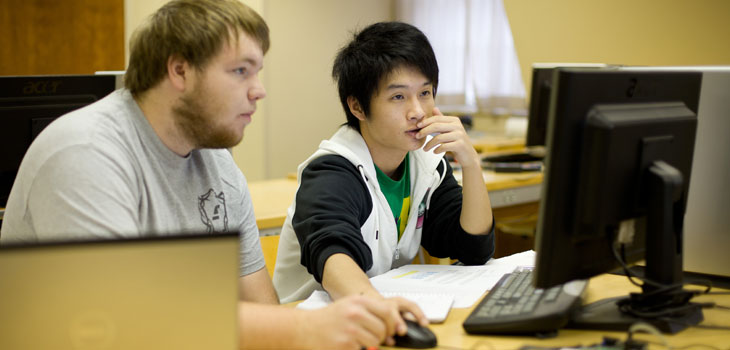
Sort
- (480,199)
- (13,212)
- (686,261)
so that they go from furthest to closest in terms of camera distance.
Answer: (480,199) < (686,261) < (13,212)

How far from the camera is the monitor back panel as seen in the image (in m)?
0.71

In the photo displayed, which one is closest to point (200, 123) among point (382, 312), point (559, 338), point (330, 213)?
point (330, 213)

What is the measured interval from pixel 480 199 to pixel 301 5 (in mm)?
3666

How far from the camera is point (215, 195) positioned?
4.93 feet

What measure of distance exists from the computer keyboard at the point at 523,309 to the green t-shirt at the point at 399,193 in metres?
0.50

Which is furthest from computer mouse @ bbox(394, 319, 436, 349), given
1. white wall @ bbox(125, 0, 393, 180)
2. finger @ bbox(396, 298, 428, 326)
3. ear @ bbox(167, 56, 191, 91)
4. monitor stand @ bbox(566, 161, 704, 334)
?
white wall @ bbox(125, 0, 393, 180)

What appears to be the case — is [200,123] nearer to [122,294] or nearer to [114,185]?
[114,185]

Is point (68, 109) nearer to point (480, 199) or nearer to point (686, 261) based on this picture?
point (480, 199)

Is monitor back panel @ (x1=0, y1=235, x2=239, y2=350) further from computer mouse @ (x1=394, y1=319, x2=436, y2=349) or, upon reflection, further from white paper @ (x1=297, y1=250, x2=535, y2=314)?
white paper @ (x1=297, y1=250, x2=535, y2=314)

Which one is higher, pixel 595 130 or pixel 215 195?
pixel 595 130

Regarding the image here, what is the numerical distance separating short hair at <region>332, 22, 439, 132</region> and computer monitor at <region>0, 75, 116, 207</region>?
789mm

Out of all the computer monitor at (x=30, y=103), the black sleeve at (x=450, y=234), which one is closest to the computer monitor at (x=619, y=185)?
the black sleeve at (x=450, y=234)

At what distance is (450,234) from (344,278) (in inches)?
20.8

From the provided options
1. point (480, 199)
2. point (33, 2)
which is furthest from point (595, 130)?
point (33, 2)
